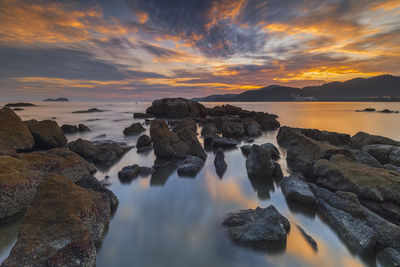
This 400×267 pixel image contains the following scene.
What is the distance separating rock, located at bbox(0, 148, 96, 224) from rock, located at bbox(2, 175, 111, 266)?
3.81 feet

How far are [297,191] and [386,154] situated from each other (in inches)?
251

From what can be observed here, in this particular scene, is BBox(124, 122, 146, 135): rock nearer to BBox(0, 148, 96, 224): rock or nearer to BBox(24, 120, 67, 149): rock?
BBox(24, 120, 67, 149): rock

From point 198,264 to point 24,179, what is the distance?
5.09 m

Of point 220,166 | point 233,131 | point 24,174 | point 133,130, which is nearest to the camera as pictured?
point 24,174

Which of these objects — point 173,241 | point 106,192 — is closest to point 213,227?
point 173,241

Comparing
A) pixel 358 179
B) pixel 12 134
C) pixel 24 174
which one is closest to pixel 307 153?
pixel 358 179

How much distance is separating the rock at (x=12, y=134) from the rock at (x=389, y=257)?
39.7 feet

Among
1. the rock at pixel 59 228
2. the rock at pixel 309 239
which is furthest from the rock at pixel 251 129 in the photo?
the rock at pixel 59 228

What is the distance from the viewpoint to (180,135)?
12.7 metres

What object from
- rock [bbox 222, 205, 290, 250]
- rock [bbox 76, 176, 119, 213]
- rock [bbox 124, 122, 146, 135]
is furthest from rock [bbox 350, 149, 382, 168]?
rock [bbox 124, 122, 146, 135]

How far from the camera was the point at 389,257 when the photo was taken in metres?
3.71

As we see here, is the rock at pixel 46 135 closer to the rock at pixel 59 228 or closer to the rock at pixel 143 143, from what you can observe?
the rock at pixel 143 143

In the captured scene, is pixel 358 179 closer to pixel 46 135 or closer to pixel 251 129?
pixel 251 129

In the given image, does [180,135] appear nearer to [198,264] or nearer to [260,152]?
[260,152]
